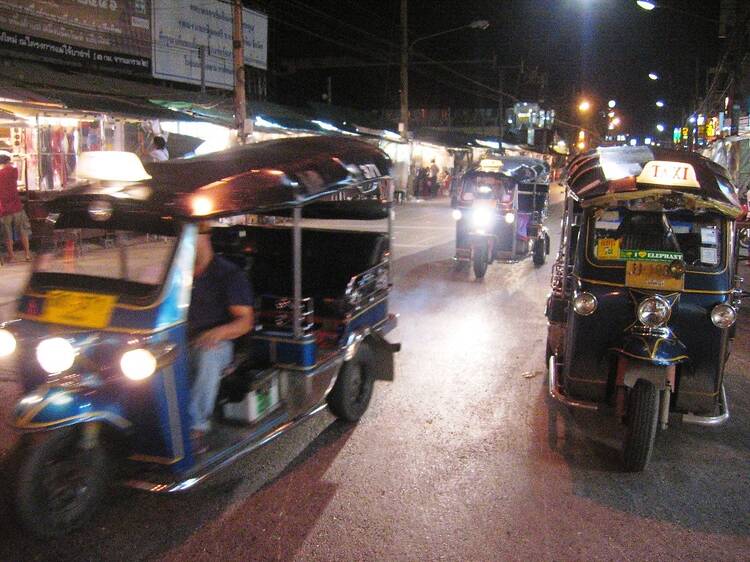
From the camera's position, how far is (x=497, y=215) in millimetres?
12547

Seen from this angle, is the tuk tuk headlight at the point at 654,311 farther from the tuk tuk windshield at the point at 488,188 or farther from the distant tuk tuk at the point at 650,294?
the tuk tuk windshield at the point at 488,188

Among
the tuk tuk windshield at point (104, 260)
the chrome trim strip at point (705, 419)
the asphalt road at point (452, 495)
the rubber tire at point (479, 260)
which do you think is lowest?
the asphalt road at point (452, 495)

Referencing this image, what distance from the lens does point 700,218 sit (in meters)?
5.14

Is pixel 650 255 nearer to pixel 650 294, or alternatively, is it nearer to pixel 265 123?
pixel 650 294

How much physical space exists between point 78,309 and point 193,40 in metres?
16.4

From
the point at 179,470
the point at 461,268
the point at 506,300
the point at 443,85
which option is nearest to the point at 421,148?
the point at 443,85

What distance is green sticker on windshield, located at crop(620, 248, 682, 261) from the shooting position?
4.88m

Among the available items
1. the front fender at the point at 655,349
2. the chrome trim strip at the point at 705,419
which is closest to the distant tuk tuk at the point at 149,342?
the front fender at the point at 655,349

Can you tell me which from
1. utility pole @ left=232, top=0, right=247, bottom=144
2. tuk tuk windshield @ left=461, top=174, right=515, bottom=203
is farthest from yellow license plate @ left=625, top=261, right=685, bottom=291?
utility pole @ left=232, top=0, right=247, bottom=144

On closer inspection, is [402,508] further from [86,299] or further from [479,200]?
[479,200]

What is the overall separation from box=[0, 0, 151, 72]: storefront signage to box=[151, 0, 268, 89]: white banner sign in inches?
16.3

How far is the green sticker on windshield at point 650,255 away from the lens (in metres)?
4.88

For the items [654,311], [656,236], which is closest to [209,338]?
[654,311]

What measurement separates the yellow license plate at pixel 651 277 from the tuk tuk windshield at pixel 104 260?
3508mm
